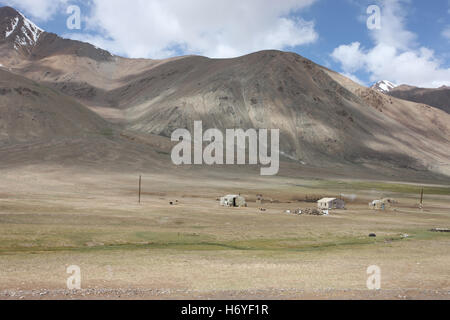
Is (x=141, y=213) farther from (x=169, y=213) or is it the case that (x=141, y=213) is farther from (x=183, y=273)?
(x=183, y=273)

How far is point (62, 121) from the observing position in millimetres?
140500

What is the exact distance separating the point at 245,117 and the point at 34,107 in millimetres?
73294

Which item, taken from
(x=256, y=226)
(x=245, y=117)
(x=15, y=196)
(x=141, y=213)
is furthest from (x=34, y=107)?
(x=256, y=226)

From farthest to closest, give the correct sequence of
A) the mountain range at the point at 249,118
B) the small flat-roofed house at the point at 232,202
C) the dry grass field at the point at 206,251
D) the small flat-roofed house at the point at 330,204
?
the mountain range at the point at 249,118, the small flat-roofed house at the point at 330,204, the small flat-roofed house at the point at 232,202, the dry grass field at the point at 206,251

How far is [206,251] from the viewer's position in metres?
32.4

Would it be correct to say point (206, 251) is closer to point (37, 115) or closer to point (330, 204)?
point (330, 204)
